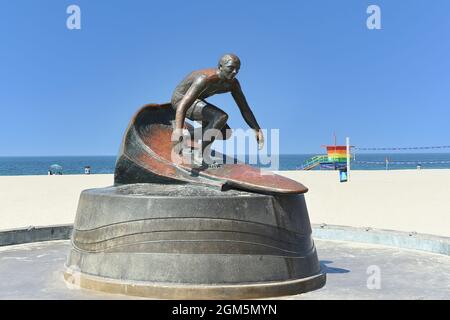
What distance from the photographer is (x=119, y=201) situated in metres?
6.26

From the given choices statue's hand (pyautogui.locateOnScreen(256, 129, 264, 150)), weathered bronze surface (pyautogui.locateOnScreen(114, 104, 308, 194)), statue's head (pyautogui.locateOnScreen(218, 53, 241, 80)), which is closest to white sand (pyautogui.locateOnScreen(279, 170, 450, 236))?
statue's hand (pyautogui.locateOnScreen(256, 129, 264, 150))

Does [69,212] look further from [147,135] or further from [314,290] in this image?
[314,290]

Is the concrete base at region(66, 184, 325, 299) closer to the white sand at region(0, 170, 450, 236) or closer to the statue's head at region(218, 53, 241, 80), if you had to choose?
the statue's head at region(218, 53, 241, 80)

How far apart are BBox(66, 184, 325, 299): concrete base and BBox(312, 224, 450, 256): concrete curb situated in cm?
318

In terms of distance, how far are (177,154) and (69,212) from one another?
10.3 metres

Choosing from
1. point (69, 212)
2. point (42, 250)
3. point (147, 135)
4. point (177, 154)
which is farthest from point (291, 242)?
point (69, 212)

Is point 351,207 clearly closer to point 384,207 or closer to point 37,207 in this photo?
point 384,207

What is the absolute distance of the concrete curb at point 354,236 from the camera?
8.80m

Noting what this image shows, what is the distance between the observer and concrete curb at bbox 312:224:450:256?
8711mm

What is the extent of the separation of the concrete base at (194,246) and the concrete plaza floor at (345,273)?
274 mm

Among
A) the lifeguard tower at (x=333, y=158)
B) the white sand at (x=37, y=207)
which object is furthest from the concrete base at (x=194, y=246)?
the lifeguard tower at (x=333, y=158)

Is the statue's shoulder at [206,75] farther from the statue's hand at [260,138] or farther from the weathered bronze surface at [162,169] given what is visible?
the statue's hand at [260,138]

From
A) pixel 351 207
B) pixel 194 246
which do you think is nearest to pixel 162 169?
pixel 194 246

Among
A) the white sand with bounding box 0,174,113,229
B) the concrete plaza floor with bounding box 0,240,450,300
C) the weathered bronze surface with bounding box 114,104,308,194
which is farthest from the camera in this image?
the white sand with bounding box 0,174,113,229
